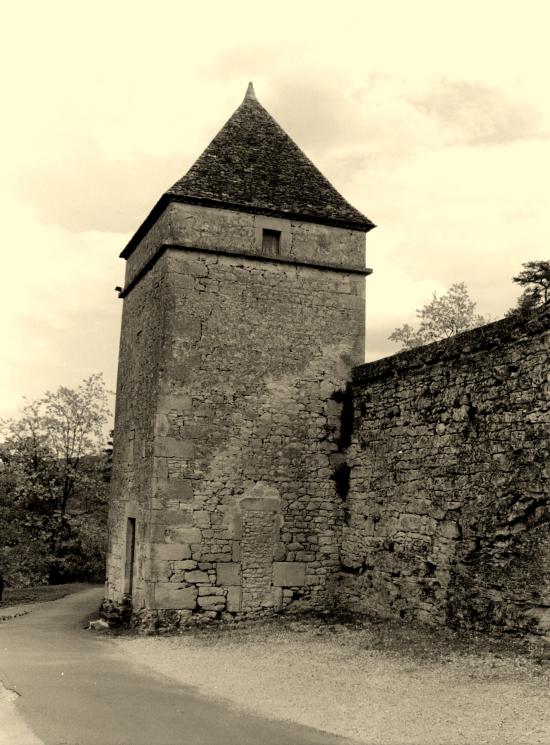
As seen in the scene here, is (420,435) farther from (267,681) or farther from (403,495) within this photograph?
(267,681)

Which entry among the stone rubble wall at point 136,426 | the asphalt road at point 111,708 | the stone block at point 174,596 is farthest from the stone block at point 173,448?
the asphalt road at point 111,708

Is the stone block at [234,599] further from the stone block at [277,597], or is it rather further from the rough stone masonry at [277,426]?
the stone block at [277,597]

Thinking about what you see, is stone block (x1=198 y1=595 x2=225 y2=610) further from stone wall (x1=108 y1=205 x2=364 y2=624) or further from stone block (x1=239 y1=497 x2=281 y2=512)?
stone block (x1=239 y1=497 x2=281 y2=512)

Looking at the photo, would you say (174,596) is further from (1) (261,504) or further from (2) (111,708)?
(2) (111,708)

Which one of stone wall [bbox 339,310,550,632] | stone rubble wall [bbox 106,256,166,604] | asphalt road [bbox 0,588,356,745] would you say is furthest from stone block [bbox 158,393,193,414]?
asphalt road [bbox 0,588,356,745]

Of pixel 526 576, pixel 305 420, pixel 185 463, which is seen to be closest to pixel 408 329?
pixel 305 420

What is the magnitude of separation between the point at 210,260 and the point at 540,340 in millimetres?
5960

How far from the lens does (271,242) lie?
13078mm

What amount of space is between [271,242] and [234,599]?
20.6ft

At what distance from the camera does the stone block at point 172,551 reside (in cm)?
1148

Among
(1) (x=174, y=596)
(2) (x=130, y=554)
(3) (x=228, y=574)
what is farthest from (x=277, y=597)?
(2) (x=130, y=554)

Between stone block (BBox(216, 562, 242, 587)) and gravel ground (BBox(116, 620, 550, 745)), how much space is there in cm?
82

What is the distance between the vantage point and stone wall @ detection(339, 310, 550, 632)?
8781 mm

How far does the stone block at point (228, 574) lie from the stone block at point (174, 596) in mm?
480
